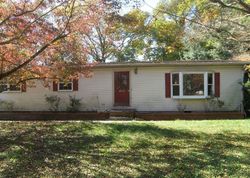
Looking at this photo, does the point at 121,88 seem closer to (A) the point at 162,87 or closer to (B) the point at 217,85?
(A) the point at 162,87

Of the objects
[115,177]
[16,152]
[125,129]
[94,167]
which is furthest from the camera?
[125,129]

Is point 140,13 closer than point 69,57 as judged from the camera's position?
Yes

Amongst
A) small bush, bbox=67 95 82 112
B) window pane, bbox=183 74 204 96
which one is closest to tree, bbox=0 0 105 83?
small bush, bbox=67 95 82 112

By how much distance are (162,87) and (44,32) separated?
1086cm

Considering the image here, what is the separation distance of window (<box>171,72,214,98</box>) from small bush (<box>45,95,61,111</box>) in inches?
243

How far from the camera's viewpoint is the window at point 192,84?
69.4ft

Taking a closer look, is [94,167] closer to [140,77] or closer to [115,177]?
[115,177]

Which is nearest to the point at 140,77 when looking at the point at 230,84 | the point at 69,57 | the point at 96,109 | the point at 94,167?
the point at 96,109

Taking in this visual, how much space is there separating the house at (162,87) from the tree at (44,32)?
6.93 meters

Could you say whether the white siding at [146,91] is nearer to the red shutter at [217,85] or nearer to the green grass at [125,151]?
the red shutter at [217,85]

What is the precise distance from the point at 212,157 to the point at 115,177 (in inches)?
99.6

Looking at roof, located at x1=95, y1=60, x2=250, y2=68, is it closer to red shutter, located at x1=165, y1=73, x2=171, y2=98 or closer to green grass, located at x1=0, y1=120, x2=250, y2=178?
red shutter, located at x1=165, y1=73, x2=171, y2=98

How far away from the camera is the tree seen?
10.7 m

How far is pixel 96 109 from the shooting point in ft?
71.3
